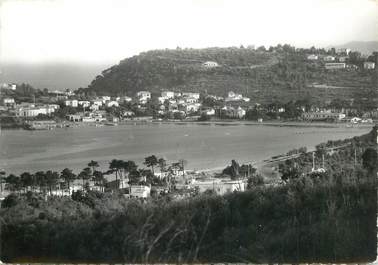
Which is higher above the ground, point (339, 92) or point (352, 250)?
point (339, 92)

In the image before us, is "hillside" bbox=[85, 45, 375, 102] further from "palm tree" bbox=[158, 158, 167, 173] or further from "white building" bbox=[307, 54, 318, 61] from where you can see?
"palm tree" bbox=[158, 158, 167, 173]

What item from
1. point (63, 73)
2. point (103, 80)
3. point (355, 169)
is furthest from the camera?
point (103, 80)

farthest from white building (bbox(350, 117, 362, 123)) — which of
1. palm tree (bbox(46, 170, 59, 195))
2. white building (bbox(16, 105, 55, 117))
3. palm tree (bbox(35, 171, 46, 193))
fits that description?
white building (bbox(16, 105, 55, 117))

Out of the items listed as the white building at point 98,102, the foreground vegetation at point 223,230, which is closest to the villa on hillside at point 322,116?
the white building at point 98,102

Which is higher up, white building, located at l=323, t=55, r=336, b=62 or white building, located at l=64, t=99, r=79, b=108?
white building, located at l=323, t=55, r=336, b=62

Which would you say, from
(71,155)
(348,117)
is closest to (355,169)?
(348,117)

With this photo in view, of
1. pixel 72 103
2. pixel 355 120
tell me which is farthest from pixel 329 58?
pixel 72 103

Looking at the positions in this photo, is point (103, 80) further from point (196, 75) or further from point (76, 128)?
point (196, 75)

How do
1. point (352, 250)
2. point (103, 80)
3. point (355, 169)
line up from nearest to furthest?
1. point (352, 250)
2. point (355, 169)
3. point (103, 80)
